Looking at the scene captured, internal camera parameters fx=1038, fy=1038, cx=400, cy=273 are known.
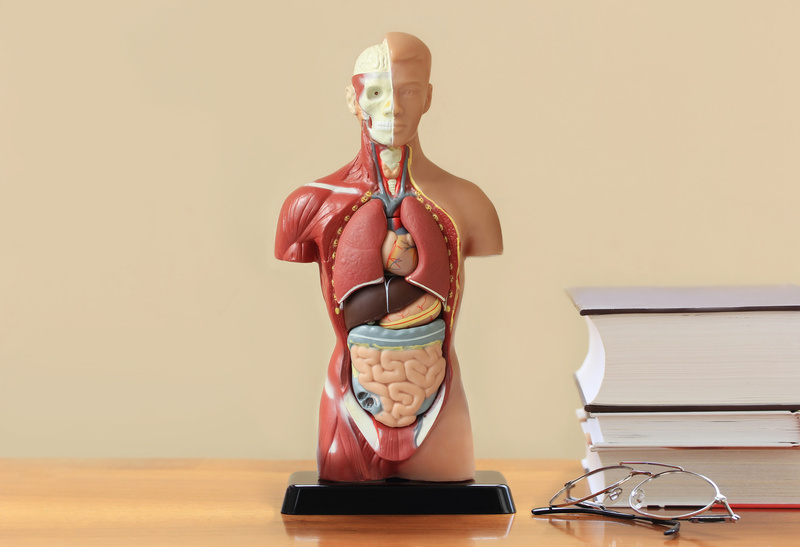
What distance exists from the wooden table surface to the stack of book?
0.05 m

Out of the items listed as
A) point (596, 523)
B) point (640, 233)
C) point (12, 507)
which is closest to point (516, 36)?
point (640, 233)

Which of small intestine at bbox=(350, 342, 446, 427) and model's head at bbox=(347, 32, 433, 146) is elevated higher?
→ model's head at bbox=(347, 32, 433, 146)

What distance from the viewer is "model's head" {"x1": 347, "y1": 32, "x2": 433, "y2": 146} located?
92 centimetres

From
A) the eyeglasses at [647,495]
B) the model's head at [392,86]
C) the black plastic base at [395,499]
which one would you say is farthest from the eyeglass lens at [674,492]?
the model's head at [392,86]

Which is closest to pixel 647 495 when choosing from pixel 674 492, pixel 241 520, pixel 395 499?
pixel 674 492

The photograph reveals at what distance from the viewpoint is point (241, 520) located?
3.03 ft

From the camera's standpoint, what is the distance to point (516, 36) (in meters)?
1.38

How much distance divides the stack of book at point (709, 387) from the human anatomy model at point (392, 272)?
0.42ft

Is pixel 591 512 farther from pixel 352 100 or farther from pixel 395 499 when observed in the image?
pixel 352 100

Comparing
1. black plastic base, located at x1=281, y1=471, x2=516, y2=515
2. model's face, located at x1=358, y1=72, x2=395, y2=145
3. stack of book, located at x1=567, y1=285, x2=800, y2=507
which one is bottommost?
black plastic base, located at x1=281, y1=471, x2=516, y2=515

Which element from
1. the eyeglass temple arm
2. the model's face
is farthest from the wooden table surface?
the model's face

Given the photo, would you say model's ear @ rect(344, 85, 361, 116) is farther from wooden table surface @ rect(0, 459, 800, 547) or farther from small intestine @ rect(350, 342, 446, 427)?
wooden table surface @ rect(0, 459, 800, 547)

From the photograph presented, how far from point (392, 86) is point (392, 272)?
166 millimetres

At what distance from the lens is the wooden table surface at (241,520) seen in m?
0.87
